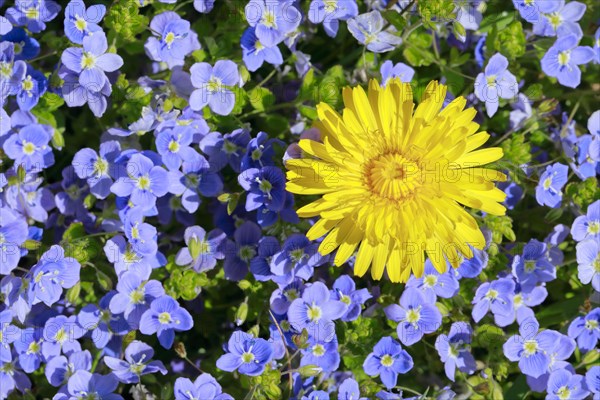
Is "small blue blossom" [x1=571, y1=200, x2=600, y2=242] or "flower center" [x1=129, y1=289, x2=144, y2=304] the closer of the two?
"flower center" [x1=129, y1=289, x2=144, y2=304]

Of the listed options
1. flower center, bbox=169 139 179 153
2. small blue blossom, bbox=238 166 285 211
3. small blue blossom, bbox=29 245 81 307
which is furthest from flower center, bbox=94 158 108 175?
small blue blossom, bbox=238 166 285 211

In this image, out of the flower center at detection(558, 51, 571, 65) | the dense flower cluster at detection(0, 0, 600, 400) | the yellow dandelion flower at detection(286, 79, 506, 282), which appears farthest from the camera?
the flower center at detection(558, 51, 571, 65)

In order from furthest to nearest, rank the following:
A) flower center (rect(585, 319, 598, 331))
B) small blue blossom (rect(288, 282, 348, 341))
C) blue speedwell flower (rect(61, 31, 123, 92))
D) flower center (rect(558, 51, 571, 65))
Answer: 1. flower center (rect(558, 51, 571, 65))
2. flower center (rect(585, 319, 598, 331))
3. small blue blossom (rect(288, 282, 348, 341))
4. blue speedwell flower (rect(61, 31, 123, 92))

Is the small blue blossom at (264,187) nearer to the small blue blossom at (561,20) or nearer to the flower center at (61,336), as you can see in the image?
the flower center at (61,336)

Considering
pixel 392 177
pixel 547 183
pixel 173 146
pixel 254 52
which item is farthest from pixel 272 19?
pixel 547 183

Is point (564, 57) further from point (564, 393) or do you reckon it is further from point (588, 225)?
point (564, 393)

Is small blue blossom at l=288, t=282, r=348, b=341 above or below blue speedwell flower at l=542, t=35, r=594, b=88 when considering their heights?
below

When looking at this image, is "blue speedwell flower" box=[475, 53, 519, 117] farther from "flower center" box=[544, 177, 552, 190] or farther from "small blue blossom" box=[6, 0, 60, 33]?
"small blue blossom" box=[6, 0, 60, 33]

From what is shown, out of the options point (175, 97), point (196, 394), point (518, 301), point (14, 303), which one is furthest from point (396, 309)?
point (14, 303)

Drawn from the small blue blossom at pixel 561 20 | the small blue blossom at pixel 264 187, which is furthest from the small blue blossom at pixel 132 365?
the small blue blossom at pixel 561 20
